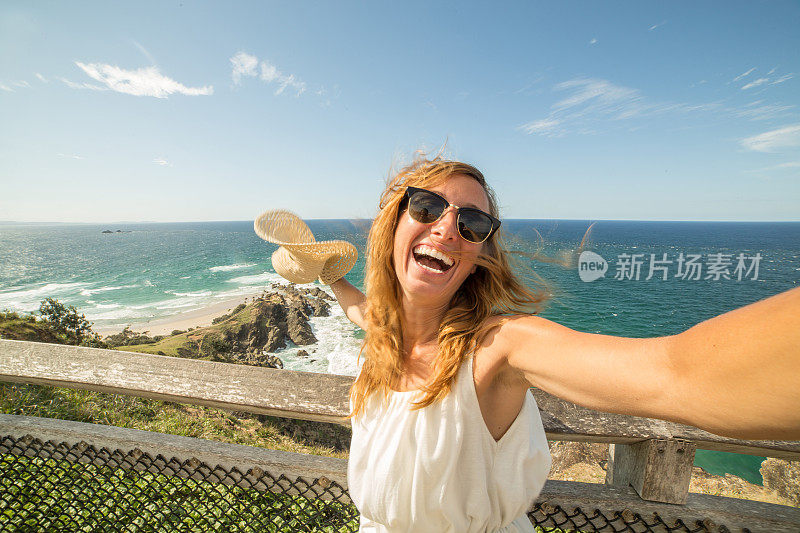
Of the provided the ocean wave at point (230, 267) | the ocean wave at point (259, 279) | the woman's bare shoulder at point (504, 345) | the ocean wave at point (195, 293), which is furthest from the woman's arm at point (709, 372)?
the ocean wave at point (230, 267)

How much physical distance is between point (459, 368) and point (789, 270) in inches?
3855

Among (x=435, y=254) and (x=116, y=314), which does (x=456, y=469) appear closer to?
(x=435, y=254)

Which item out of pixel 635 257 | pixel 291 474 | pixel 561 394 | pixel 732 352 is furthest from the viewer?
pixel 635 257

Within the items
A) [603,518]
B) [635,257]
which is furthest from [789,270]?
[603,518]

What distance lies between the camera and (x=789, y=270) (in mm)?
65500

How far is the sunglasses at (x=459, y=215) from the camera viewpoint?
158 centimetres

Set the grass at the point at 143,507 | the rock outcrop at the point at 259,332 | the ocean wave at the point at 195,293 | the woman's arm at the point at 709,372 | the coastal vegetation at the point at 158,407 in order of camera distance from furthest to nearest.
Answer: the ocean wave at the point at 195,293 → the rock outcrop at the point at 259,332 → the coastal vegetation at the point at 158,407 → the grass at the point at 143,507 → the woman's arm at the point at 709,372

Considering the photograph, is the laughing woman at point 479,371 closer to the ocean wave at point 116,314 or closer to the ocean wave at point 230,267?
the ocean wave at point 116,314

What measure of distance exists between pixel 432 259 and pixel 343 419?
84cm

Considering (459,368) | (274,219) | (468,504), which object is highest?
(274,219)

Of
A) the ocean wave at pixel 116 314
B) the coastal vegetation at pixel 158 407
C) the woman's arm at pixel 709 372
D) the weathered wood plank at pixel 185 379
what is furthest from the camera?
the ocean wave at pixel 116 314

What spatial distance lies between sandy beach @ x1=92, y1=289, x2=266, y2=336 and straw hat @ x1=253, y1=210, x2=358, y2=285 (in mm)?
39801

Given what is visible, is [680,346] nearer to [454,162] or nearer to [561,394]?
[561,394]

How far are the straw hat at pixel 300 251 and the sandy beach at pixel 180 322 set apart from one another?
131 feet
